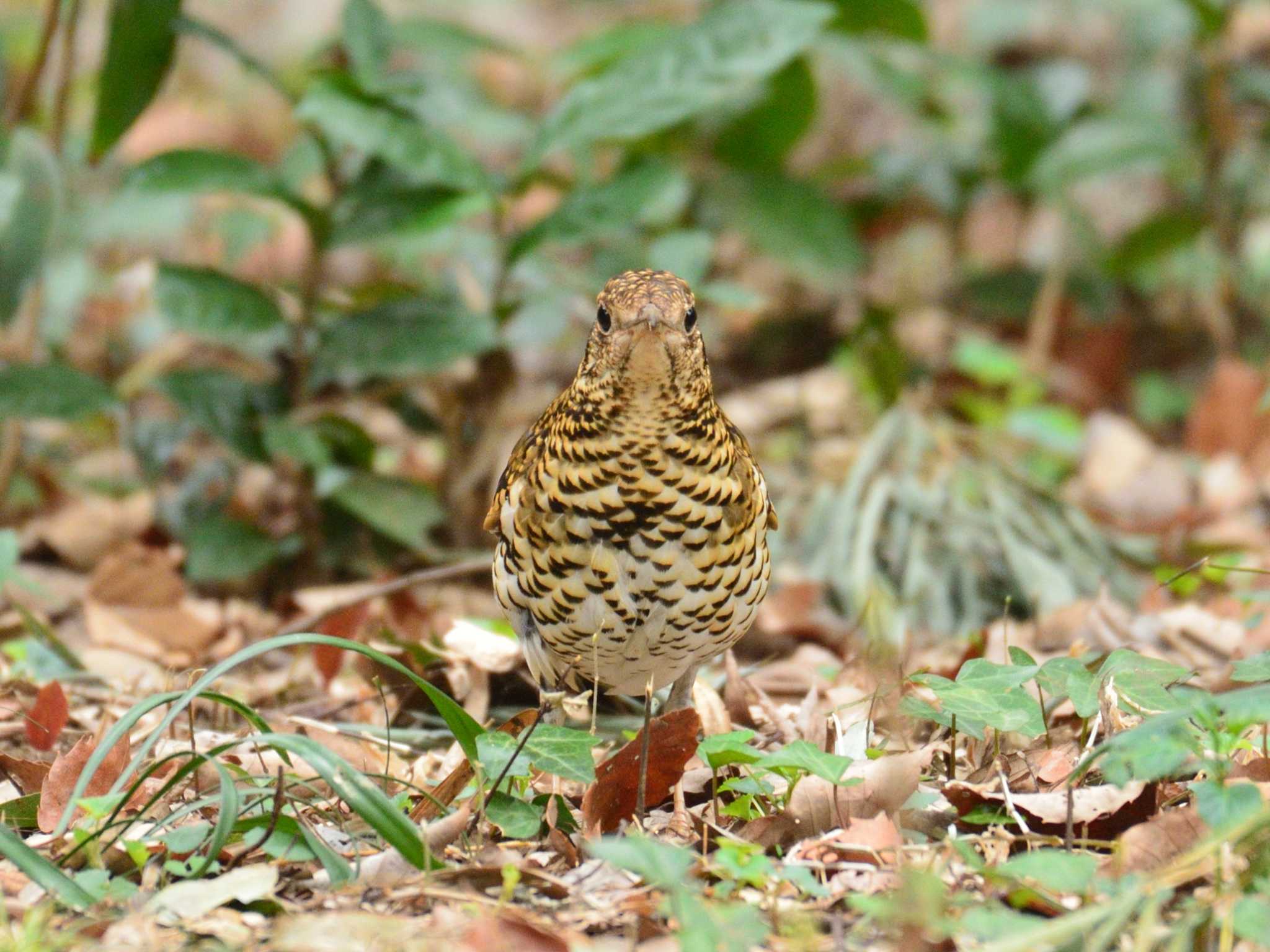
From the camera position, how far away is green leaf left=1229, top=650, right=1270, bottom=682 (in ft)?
8.57

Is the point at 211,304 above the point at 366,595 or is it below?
above

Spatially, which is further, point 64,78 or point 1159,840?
point 64,78

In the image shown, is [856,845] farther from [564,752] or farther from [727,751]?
[564,752]

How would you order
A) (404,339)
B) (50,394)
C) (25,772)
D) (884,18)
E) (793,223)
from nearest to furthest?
(25,772) → (50,394) → (404,339) → (884,18) → (793,223)

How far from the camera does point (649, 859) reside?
210 cm

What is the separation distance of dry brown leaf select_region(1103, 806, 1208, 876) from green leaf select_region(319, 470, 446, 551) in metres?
2.88

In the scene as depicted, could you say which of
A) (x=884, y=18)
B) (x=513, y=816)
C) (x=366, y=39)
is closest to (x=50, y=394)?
(x=366, y=39)

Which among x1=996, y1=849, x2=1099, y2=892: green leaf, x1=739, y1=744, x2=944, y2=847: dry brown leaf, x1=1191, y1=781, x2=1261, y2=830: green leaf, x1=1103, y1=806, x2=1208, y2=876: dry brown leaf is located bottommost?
x1=739, y1=744, x2=944, y2=847: dry brown leaf

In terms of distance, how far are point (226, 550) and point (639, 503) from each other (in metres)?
2.34

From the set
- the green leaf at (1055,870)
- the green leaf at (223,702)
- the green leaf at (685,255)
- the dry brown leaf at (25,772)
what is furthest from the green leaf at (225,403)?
the green leaf at (1055,870)

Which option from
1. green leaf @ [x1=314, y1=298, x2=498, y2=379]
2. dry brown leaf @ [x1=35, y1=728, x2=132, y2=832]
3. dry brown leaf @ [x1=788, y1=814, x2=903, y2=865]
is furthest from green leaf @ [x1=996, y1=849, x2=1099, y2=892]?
green leaf @ [x1=314, y1=298, x2=498, y2=379]

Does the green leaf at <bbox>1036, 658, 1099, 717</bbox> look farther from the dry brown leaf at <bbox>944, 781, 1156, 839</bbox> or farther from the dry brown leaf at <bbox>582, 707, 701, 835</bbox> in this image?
the dry brown leaf at <bbox>582, 707, 701, 835</bbox>

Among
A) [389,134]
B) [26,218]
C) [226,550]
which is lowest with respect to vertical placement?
[226,550]

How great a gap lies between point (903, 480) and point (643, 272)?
8.24 ft
